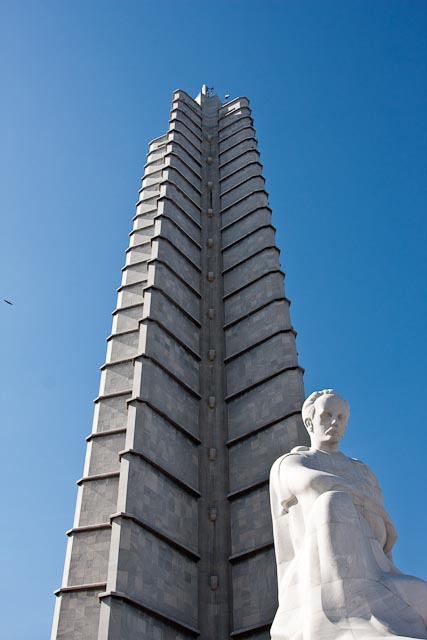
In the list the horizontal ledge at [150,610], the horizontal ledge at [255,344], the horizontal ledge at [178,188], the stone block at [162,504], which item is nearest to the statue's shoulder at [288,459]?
the horizontal ledge at [150,610]

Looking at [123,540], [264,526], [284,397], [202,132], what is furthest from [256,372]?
[202,132]

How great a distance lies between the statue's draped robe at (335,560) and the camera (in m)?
5.04

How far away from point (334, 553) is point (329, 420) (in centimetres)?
177

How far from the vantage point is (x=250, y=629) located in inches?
436

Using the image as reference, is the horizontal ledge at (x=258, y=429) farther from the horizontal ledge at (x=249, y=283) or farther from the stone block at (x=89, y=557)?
the horizontal ledge at (x=249, y=283)

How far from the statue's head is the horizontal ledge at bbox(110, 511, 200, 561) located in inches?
199

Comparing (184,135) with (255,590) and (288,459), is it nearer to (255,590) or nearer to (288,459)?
(255,590)

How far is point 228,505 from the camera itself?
13.3m

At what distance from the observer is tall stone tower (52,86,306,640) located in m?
11.3

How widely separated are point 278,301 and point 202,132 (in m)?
11.8

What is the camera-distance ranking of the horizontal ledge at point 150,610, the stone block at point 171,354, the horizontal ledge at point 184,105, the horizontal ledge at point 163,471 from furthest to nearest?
1. the horizontal ledge at point 184,105
2. the stone block at point 171,354
3. the horizontal ledge at point 163,471
4. the horizontal ledge at point 150,610

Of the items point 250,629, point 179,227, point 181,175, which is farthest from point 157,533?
point 181,175

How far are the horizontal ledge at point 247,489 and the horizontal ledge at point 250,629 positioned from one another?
2.50 meters

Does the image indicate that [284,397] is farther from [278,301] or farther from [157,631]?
[157,631]
